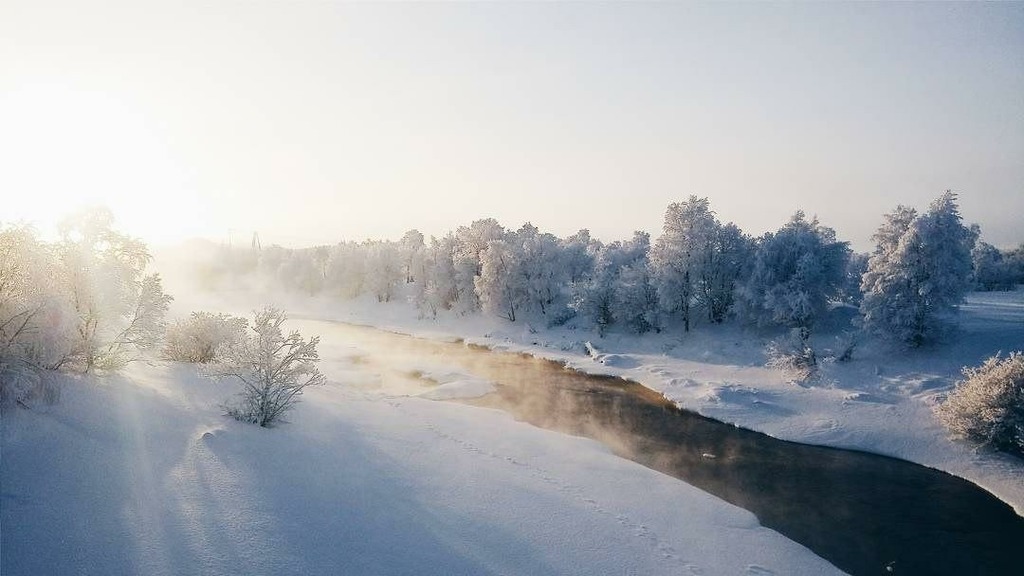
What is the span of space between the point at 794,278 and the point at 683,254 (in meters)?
9.96

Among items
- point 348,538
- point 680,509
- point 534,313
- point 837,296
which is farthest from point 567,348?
point 348,538

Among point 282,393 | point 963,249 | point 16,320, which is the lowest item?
point 282,393

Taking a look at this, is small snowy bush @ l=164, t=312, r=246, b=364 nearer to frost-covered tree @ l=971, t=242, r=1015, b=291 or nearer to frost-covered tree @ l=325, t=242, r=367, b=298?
frost-covered tree @ l=325, t=242, r=367, b=298

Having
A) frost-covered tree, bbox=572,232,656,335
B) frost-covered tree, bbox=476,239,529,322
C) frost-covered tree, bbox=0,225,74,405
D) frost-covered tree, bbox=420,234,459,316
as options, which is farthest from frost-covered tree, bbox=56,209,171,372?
frost-covered tree, bbox=420,234,459,316

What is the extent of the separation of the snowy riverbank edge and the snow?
41.1 ft

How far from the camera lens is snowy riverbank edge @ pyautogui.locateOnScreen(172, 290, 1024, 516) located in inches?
968

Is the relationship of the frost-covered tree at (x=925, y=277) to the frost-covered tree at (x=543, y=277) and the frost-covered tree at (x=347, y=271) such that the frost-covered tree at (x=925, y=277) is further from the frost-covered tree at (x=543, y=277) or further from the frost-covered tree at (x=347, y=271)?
the frost-covered tree at (x=347, y=271)

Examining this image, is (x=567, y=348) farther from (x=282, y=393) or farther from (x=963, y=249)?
(x=282, y=393)

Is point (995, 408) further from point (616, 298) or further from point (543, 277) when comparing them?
point (543, 277)

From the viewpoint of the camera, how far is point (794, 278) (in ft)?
146

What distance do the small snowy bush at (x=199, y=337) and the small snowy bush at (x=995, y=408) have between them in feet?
113

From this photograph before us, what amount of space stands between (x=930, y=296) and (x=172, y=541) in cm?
4425

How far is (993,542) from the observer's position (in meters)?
17.2

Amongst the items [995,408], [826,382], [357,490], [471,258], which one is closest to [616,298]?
[826,382]
